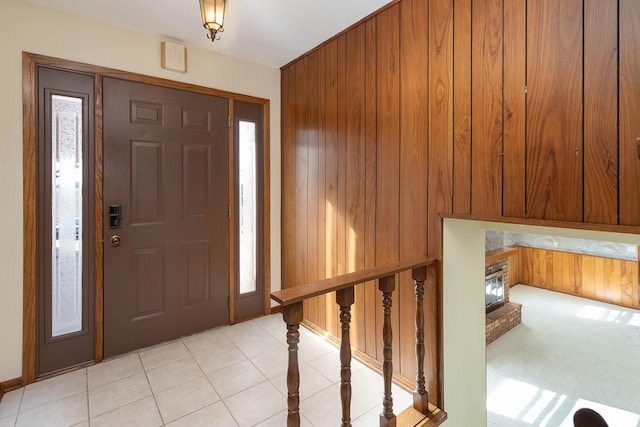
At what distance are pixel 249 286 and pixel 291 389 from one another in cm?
196

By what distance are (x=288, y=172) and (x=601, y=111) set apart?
2.39 meters

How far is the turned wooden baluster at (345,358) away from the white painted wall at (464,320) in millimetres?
736

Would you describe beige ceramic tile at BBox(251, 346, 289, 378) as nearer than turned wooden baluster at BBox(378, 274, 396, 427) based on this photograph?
No

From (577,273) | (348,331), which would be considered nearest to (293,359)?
(348,331)

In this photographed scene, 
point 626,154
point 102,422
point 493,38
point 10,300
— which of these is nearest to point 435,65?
point 493,38

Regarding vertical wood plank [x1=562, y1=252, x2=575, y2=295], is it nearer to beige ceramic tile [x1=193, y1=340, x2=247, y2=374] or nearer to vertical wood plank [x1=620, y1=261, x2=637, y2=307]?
vertical wood plank [x1=620, y1=261, x2=637, y2=307]

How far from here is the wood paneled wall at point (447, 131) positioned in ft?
4.03

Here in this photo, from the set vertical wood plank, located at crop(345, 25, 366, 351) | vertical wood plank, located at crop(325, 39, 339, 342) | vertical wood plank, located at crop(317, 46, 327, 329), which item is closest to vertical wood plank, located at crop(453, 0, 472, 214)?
vertical wood plank, located at crop(345, 25, 366, 351)

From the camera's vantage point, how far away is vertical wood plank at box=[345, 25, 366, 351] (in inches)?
89.7

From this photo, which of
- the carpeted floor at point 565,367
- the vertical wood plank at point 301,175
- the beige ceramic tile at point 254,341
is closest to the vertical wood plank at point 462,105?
the vertical wood plank at point 301,175

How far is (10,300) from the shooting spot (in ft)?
6.64

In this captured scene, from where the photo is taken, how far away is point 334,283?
4.47ft

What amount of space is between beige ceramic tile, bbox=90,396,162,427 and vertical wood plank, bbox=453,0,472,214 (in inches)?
82.8

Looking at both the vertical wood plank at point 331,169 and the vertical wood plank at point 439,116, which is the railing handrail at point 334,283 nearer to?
the vertical wood plank at point 439,116
